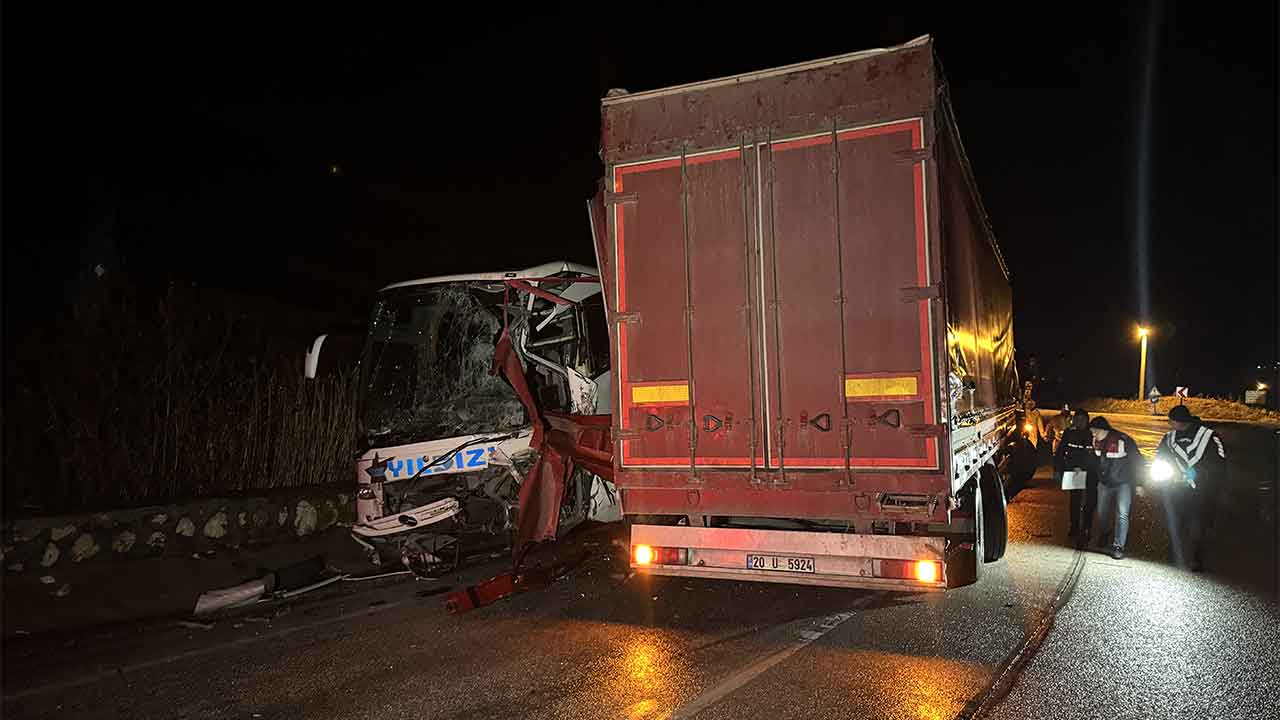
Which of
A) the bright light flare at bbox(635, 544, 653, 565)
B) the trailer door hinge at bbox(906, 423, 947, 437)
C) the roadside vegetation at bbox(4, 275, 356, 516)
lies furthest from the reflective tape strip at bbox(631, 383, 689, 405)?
the roadside vegetation at bbox(4, 275, 356, 516)

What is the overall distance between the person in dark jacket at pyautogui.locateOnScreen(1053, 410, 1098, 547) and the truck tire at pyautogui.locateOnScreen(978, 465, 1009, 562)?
175cm

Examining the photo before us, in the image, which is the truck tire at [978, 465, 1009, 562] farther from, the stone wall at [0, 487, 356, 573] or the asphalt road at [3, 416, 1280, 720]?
the stone wall at [0, 487, 356, 573]

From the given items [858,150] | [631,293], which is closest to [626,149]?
[631,293]

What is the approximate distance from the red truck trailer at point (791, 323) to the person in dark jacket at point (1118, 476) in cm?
339

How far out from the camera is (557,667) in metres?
5.05

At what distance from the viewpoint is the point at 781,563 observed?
566cm

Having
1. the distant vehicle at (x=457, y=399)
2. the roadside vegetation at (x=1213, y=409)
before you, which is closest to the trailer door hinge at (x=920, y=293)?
the distant vehicle at (x=457, y=399)

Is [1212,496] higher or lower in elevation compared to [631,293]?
lower

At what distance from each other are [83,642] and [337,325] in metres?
10.9

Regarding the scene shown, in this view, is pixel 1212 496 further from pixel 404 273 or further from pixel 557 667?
pixel 404 273

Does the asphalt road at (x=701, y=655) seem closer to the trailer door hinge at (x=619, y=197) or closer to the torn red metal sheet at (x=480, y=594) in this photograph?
the torn red metal sheet at (x=480, y=594)

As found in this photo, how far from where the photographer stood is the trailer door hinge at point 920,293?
5168mm

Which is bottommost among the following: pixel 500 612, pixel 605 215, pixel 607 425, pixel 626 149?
pixel 500 612

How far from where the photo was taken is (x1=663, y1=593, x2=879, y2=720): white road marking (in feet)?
14.2
